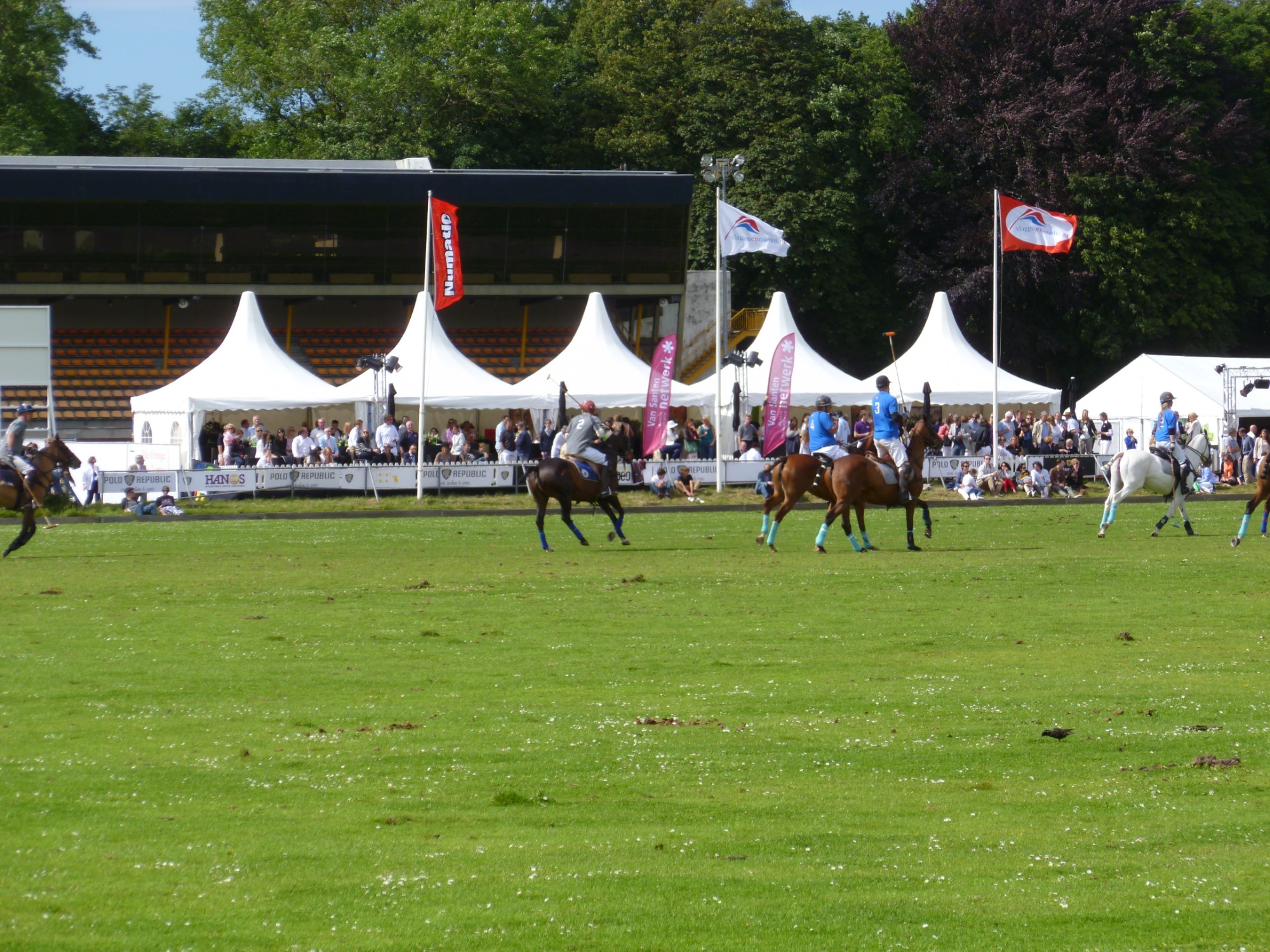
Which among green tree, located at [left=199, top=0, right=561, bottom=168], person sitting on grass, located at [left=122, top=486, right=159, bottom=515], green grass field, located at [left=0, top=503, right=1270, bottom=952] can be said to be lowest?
green grass field, located at [left=0, top=503, right=1270, bottom=952]

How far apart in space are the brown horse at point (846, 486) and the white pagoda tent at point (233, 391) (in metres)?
21.2

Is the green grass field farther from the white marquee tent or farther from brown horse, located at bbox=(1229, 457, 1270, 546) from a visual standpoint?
the white marquee tent

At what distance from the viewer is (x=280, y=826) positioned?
7.62m

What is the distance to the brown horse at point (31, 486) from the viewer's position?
75.5 ft

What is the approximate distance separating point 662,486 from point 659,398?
2438mm

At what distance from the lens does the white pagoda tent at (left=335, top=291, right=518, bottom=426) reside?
138 feet

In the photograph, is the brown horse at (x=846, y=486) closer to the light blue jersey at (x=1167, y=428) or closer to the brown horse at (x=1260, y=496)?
the brown horse at (x=1260, y=496)

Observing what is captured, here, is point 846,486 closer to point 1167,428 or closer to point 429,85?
point 1167,428

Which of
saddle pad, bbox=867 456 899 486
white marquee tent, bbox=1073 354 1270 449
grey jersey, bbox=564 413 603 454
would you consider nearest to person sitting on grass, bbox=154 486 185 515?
grey jersey, bbox=564 413 603 454

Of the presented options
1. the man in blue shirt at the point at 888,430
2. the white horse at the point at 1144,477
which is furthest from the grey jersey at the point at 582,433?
the white horse at the point at 1144,477

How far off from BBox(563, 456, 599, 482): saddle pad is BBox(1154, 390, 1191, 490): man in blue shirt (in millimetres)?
9429

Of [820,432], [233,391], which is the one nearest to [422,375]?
[233,391]

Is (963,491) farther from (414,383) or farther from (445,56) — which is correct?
(445,56)

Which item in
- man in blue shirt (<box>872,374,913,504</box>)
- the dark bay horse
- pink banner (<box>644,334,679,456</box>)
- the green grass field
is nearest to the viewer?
the green grass field
